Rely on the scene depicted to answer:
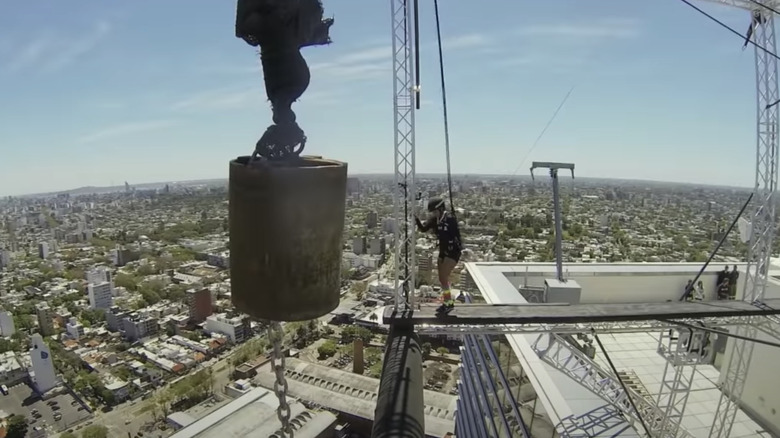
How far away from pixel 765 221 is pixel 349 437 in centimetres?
1546

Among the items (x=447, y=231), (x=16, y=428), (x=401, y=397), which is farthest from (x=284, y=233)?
(x=16, y=428)

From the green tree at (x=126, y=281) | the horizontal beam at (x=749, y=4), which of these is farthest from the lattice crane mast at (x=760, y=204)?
the green tree at (x=126, y=281)

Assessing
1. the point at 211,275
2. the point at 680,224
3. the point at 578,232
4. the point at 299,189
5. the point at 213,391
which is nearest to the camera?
the point at 299,189

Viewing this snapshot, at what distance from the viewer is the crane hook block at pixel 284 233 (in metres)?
0.88

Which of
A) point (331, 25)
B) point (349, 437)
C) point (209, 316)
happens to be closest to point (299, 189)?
point (331, 25)

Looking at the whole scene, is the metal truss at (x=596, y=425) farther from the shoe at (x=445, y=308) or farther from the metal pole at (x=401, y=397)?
the metal pole at (x=401, y=397)

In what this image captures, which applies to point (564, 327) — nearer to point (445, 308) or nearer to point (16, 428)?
point (445, 308)

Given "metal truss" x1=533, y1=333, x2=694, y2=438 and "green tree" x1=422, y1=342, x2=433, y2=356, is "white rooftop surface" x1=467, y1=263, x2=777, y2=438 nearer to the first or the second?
"metal truss" x1=533, y1=333, x2=694, y2=438

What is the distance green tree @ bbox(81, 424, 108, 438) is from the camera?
1728 cm

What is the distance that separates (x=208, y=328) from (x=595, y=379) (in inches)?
1133

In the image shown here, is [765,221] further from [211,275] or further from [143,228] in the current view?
[143,228]

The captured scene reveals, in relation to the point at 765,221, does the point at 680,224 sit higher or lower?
lower

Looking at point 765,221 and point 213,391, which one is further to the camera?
point 213,391

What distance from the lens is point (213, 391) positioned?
21.0m
